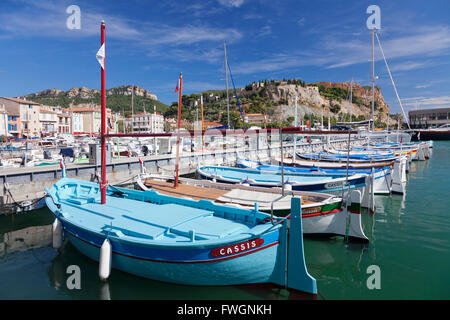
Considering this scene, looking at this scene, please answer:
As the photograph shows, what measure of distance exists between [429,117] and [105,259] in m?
149

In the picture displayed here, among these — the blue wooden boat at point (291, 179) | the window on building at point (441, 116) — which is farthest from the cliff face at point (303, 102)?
the blue wooden boat at point (291, 179)

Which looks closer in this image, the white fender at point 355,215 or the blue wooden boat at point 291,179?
the white fender at point 355,215

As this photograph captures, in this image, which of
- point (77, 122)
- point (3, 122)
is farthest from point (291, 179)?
point (77, 122)

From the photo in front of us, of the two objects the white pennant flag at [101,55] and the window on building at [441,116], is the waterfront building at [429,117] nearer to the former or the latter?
the window on building at [441,116]

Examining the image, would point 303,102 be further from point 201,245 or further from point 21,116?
point 201,245

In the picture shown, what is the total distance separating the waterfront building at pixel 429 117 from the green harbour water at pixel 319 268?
12806 cm

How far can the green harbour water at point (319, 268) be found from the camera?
7.44 meters

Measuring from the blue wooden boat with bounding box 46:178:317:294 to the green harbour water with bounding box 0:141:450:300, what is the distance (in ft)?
1.28

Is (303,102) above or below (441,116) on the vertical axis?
above

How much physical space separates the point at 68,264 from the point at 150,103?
636 feet

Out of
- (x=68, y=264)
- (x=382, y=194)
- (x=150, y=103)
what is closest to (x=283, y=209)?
(x=68, y=264)

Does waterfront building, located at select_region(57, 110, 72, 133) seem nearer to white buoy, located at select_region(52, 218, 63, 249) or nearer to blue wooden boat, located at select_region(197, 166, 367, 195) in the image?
blue wooden boat, located at select_region(197, 166, 367, 195)

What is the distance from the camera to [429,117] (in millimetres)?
120875
